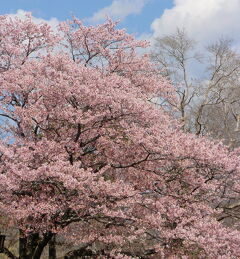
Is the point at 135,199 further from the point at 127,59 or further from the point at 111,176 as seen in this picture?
the point at 127,59

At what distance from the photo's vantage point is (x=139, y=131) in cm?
1211

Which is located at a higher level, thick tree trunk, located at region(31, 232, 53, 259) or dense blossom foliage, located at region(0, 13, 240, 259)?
dense blossom foliage, located at region(0, 13, 240, 259)

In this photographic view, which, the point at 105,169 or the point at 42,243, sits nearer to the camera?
the point at 105,169

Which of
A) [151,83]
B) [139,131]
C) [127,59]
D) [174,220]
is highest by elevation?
[127,59]

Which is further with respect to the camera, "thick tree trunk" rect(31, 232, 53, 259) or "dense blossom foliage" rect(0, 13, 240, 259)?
"thick tree trunk" rect(31, 232, 53, 259)

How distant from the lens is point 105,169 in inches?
471

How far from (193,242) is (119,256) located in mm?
2558

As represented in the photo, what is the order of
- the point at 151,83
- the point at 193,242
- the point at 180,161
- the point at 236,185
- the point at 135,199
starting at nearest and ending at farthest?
the point at 193,242 < the point at 135,199 < the point at 180,161 < the point at 236,185 < the point at 151,83

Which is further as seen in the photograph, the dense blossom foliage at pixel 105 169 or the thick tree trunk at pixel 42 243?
the thick tree trunk at pixel 42 243

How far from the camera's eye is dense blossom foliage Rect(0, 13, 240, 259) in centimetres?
1116

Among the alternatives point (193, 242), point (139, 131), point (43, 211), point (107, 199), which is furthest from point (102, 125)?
point (193, 242)

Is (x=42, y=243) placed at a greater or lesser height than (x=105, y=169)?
lesser

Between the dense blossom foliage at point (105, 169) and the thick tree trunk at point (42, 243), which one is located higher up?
the dense blossom foliage at point (105, 169)

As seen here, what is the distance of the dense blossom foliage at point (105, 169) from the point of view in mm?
11156
